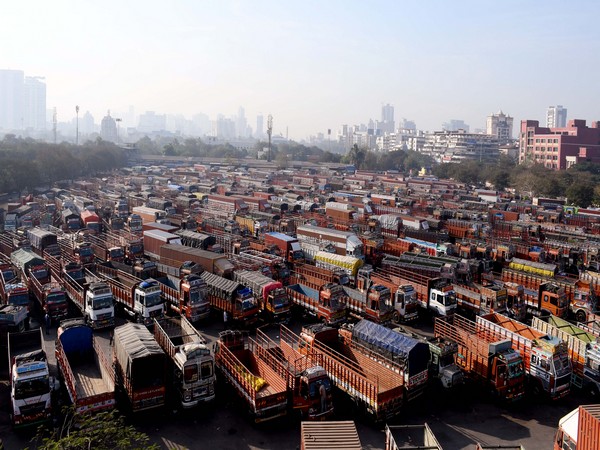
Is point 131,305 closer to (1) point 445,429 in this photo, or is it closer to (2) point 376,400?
(2) point 376,400

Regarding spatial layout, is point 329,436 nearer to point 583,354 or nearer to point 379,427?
point 379,427

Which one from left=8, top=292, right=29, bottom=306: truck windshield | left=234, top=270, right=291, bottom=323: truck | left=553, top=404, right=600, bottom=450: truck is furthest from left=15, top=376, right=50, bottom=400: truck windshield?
left=553, top=404, right=600, bottom=450: truck

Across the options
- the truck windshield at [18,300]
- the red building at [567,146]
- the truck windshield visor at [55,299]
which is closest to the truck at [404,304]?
the truck windshield visor at [55,299]

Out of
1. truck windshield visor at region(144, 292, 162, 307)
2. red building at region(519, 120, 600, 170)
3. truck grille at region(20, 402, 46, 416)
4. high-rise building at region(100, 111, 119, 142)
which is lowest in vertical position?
truck grille at region(20, 402, 46, 416)

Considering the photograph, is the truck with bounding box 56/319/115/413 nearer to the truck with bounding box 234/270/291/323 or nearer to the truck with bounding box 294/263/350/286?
the truck with bounding box 234/270/291/323

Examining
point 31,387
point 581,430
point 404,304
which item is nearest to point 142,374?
point 31,387
